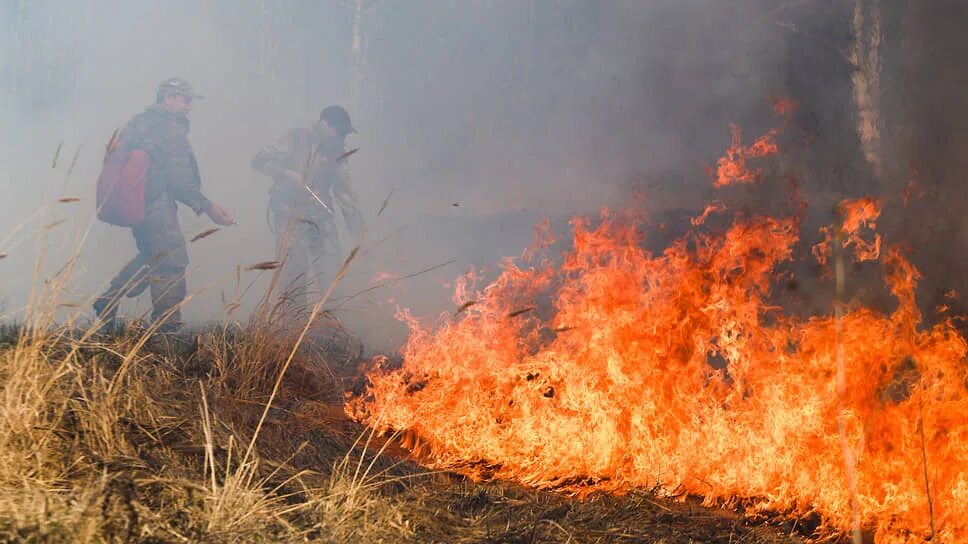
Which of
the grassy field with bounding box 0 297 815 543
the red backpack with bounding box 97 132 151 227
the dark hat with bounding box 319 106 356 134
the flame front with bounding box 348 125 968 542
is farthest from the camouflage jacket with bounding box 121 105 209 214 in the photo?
the flame front with bounding box 348 125 968 542

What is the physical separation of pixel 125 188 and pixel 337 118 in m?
2.97

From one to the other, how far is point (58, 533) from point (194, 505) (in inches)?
16.6

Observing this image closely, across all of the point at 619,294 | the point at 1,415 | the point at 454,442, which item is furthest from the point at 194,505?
the point at 619,294

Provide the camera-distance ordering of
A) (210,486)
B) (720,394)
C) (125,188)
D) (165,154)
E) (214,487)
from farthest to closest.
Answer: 1. (165,154)
2. (125,188)
3. (720,394)
4. (210,486)
5. (214,487)

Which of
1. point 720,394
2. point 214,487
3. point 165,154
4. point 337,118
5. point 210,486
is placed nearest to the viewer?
point 214,487

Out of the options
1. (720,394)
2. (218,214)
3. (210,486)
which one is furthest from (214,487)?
(218,214)

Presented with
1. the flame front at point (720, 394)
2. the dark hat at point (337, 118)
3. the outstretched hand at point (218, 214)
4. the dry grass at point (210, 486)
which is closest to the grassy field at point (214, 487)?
the dry grass at point (210, 486)

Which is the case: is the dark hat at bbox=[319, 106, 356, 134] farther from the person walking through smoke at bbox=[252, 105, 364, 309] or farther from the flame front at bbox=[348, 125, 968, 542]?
the flame front at bbox=[348, 125, 968, 542]

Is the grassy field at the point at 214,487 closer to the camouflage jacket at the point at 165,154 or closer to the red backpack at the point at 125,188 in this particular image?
the red backpack at the point at 125,188

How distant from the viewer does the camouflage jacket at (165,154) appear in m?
9.08

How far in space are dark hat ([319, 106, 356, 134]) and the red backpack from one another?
8.17 ft

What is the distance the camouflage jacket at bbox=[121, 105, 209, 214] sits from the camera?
908 centimetres

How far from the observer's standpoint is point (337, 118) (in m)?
10.5

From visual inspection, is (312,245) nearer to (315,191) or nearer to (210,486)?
(315,191)
